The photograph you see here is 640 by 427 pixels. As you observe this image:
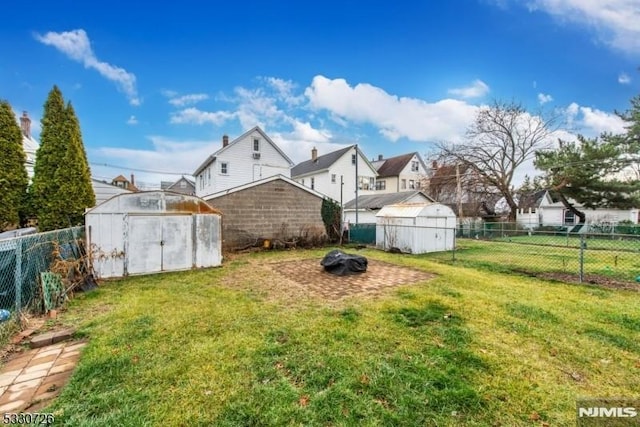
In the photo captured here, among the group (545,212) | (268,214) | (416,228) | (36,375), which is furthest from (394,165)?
(36,375)

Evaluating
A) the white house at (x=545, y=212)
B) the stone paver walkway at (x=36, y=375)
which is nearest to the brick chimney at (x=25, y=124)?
the stone paver walkway at (x=36, y=375)

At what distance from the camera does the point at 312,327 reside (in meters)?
4.07

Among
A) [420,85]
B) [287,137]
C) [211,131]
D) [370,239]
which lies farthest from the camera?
[287,137]

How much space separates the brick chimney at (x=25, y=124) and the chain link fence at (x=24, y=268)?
15959 millimetres

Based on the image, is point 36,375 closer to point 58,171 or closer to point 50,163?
point 58,171

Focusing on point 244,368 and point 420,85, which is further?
point 420,85

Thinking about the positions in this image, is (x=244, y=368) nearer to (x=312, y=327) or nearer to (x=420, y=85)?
(x=312, y=327)

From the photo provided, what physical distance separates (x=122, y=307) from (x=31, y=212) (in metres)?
7.12

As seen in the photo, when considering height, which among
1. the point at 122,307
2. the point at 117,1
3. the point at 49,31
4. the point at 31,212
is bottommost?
the point at 122,307

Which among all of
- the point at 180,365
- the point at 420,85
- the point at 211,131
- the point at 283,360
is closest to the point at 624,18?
the point at 420,85

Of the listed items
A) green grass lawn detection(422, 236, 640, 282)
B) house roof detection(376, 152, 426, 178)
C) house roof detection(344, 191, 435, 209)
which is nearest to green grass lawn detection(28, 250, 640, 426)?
green grass lawn detection(422, 236, 640, 282)

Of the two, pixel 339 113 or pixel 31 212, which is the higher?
pixel 339 113

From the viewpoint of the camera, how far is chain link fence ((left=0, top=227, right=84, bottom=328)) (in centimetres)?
436

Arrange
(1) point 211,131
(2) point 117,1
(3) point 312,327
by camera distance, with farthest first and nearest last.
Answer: (1) point 211,131 < (2) point 117,1 < (3) point 312,327
